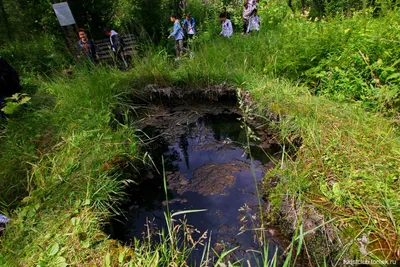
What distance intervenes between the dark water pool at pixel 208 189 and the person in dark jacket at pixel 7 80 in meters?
1.92

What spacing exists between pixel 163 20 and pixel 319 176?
20.4 feet

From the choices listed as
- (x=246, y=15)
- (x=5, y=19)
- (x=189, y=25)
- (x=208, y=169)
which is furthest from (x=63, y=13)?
(x=5, y=19)

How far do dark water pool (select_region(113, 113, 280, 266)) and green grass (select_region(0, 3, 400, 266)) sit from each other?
10.6 inches

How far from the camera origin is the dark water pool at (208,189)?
7.15 feet

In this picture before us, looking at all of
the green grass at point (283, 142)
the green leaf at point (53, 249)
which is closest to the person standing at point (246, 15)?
the green grass at point (283, 142)

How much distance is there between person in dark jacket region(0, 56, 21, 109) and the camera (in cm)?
303

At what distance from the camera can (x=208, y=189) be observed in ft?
8.98

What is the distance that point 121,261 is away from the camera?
1483 mm

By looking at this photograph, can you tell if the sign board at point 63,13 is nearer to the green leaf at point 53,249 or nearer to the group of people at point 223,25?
the group of people at point 223,25

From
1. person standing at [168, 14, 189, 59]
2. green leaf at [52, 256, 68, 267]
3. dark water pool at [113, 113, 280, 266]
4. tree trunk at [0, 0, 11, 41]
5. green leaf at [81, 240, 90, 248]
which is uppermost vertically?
tree trunk at [0, 0, 11, 41]

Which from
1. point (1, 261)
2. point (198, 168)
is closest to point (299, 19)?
point (198, 168)

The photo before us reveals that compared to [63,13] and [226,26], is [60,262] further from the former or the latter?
[226,26]

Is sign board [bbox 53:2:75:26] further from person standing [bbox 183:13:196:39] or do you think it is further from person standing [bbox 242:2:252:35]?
person standing [bbox 242:2:252:35]

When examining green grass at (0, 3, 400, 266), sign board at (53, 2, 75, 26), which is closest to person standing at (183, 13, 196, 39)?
green grass at (0, 3, 400, 266)
